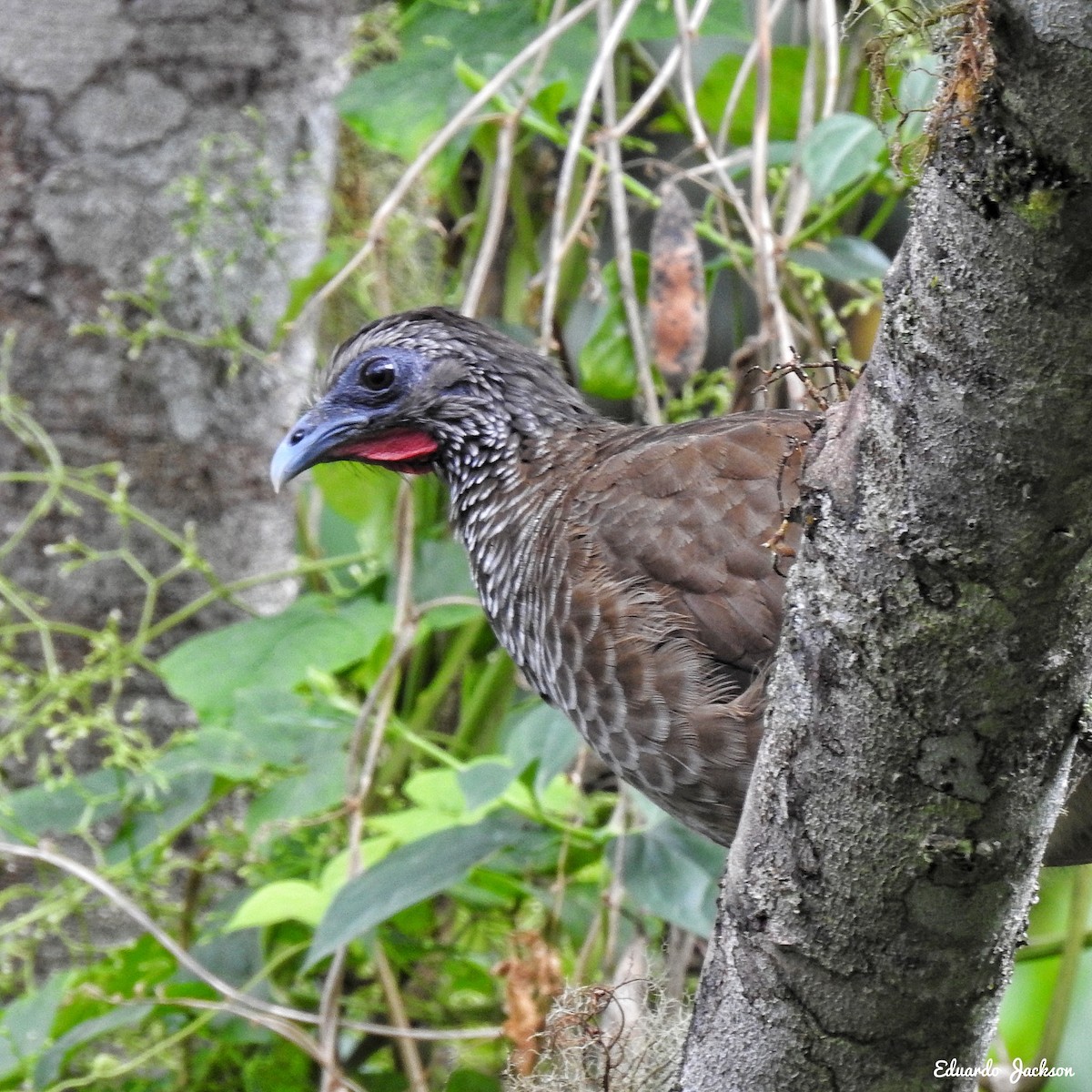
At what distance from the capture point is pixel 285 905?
7.44 ft

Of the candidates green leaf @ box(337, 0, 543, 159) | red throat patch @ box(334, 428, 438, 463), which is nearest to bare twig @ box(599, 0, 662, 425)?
green leaf @ box(337, 0, 543, 159)

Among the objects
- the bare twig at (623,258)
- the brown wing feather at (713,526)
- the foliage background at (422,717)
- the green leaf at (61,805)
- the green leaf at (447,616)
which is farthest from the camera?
the green leaf at (447,616)

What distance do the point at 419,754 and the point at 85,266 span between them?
1192 millimetres

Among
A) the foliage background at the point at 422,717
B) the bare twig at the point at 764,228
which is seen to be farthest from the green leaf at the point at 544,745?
the bare twig at the point at 764,228

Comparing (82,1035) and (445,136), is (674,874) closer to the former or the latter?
(82,1035)

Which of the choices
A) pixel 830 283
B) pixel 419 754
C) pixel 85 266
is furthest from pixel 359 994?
pixel 830 283

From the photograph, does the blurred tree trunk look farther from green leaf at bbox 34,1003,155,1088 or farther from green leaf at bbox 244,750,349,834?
green leaf at bbox 34,1003,155,1088

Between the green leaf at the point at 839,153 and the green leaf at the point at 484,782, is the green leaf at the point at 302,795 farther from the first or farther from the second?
the green leaf at the point at 839,153

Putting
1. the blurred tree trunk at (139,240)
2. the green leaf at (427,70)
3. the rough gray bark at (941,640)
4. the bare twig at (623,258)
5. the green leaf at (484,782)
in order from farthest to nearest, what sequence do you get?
the blurred tree trunk at (139,240) < the green leaf at (427,70) < the bare twig at (623,258) < the green leaf at (484,782) < the rough gray bark at (941,640)

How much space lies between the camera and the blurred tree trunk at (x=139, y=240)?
9.21 feet

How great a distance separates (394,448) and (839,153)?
2.76 feet

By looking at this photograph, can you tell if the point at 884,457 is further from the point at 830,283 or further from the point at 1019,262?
the point at 830,283

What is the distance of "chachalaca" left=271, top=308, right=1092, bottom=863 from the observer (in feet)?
5.36

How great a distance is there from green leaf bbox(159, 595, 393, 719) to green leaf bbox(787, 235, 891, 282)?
3.21ft
